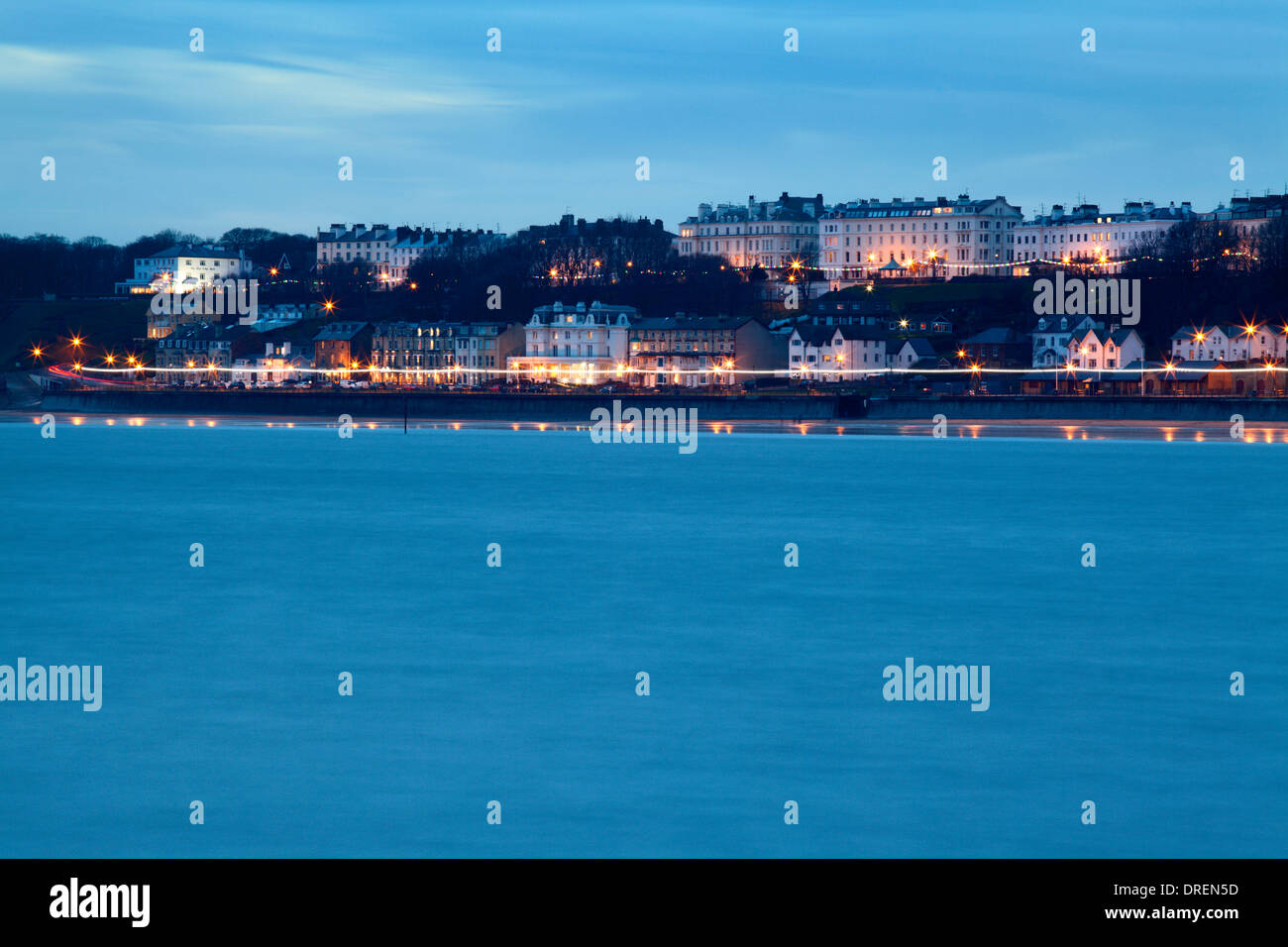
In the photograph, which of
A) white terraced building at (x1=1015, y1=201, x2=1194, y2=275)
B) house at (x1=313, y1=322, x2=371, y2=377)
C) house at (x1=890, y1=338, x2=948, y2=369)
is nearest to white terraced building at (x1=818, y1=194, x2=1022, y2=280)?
white terraced building at (x1=1015, y1=201, x2=1194, y2=275)

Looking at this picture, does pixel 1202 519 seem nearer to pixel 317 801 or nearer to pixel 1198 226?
pixel 317 801

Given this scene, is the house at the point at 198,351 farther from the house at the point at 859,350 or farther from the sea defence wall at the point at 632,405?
the house at the point at 859,350

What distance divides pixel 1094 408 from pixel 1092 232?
44.3 metres

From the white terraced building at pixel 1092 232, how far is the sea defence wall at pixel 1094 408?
1476 inches

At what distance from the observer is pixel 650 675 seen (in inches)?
572

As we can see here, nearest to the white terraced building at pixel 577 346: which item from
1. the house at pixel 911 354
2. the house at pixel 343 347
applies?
the house at pixel 343 347

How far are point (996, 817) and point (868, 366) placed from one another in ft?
208

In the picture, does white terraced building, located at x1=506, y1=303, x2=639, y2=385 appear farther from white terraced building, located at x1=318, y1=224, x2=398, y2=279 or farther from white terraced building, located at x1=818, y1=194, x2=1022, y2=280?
white terraced building, located at x1=318, y1=224, x2=398, y2=279

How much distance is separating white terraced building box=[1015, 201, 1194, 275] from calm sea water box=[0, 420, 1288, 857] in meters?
69.3

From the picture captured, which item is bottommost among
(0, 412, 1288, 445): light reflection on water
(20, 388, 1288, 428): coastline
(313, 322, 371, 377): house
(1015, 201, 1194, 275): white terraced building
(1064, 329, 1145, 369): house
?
(0, 412, 1288, 445): light reflection on water

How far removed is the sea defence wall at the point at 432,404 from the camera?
62594 mm

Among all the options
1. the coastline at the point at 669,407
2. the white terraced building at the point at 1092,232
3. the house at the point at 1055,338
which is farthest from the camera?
the white terraced building at the point at 1092,232

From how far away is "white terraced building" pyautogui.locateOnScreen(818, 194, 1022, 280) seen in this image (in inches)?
3964
